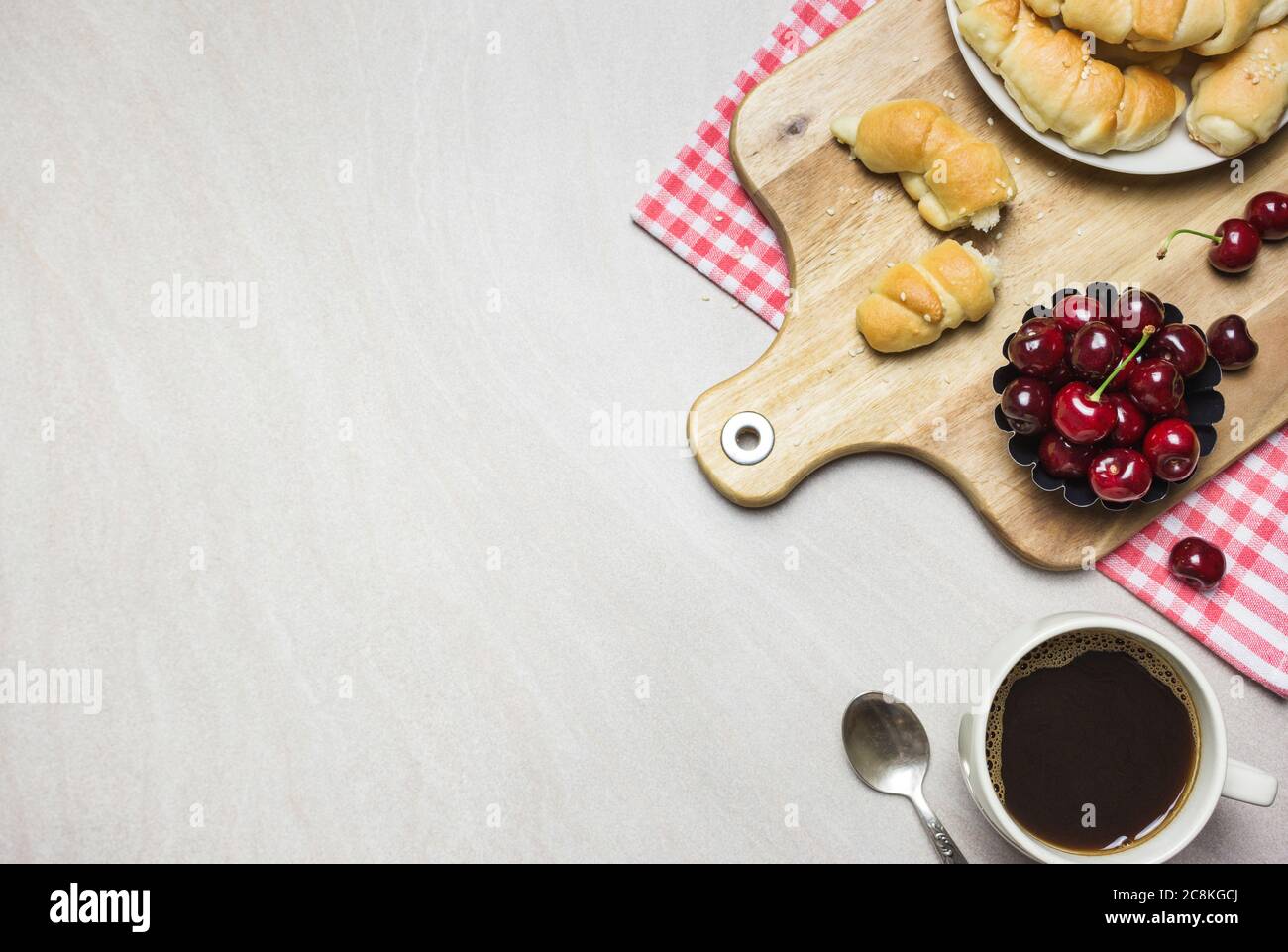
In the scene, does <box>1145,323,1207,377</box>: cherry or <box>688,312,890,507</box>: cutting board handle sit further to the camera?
<box>688,312,890,507</box>: cutting board handle

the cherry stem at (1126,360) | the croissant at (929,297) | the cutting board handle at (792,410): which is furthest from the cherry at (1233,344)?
the cutting board handle at (792,410)

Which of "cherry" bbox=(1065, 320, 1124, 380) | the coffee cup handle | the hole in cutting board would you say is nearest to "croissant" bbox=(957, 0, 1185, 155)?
"cherry" bbox=(1065, 320, 1124, 380)

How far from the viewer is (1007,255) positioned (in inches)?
43.4

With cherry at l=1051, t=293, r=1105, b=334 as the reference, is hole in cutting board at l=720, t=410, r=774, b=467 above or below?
below

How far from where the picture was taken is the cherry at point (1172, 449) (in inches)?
38.4

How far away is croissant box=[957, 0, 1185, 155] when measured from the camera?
40.1 inches

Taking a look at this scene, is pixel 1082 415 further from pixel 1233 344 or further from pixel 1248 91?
pixel 1248 91

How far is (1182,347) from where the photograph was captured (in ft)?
3.26

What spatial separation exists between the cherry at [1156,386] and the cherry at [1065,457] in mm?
69

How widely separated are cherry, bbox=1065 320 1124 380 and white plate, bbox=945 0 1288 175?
216mm

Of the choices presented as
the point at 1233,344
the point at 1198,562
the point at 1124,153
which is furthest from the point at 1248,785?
the point at 1124,153

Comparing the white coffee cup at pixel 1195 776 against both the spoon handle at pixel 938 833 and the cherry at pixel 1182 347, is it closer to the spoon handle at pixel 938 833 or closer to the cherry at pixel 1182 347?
the spoon handle at pixel 938 833

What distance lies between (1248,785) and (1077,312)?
0.49 metres

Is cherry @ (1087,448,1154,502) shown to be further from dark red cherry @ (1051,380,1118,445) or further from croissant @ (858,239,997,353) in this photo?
croissant @ (858,239,997,353)
